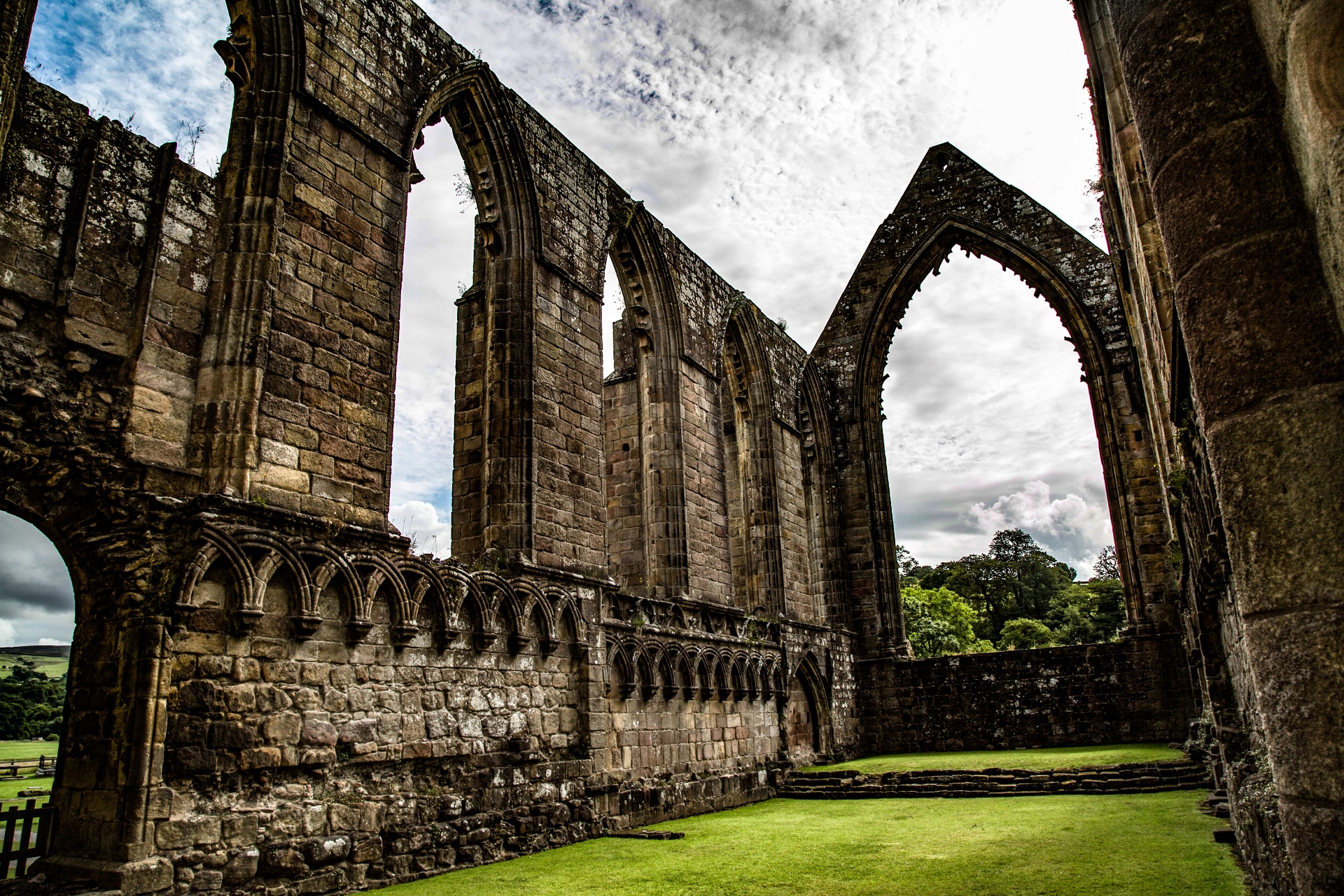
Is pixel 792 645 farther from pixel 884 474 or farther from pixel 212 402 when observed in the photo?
pixel 212 402

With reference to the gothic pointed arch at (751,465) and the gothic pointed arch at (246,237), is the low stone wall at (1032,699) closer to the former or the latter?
the gothic pointed arch at (751,465)

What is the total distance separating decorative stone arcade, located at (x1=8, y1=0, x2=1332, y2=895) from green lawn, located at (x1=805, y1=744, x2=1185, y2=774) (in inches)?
52.1

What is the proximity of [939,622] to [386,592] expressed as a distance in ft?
109

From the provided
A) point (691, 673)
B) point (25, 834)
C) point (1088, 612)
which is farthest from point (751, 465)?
point (1088, 612)

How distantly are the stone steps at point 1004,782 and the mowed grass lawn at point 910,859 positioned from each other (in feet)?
3.77

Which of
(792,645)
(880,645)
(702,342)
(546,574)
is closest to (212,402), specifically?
(546,574)

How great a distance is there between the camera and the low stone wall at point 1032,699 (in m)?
14.1

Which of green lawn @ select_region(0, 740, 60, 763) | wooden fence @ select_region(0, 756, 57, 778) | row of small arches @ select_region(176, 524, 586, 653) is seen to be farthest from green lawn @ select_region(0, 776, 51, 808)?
row of small arches @ select_region(176, 524, 586, 653)

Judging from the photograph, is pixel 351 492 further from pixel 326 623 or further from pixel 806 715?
pixel 806 715

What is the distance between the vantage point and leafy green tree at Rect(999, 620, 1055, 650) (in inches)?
1506

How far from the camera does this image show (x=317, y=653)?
5.77m

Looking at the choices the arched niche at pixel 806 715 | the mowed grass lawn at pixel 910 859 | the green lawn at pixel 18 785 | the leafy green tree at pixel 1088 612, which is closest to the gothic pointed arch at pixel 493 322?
the mowed grass lawn at pixel 910 859

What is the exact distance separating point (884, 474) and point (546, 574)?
11.2 meters

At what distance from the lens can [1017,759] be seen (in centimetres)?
1244
